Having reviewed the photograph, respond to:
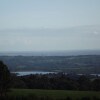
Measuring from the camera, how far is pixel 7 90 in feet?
100

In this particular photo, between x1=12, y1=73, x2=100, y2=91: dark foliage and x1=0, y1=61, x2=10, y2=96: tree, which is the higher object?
x1=0, y1=61, x2=10, y2=96: tree

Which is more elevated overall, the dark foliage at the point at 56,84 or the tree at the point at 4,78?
the tree at the point at 4,78

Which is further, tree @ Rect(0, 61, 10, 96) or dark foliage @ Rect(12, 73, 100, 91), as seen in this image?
dark foliage @ Rect(12, 73, 100, 91)

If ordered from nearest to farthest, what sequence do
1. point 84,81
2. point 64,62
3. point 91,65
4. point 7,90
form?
point 7,90, point 84,81, point 91,65, point 64,62

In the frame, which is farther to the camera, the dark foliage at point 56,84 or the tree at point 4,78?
the dark foliage at point 56,84

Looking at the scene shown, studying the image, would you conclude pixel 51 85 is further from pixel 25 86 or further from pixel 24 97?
pixel 24 97

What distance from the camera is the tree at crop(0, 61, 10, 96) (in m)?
27.8

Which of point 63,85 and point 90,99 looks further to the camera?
point 63,85

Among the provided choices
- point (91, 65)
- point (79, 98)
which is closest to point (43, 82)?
point (79, 98)

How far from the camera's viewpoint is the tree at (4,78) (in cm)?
2775

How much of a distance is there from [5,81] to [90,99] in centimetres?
788

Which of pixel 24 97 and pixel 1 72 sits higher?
pixel 1 72

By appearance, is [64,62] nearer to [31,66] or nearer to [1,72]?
[31,66]

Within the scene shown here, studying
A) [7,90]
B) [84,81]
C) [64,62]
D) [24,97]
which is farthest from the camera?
[64,62]
